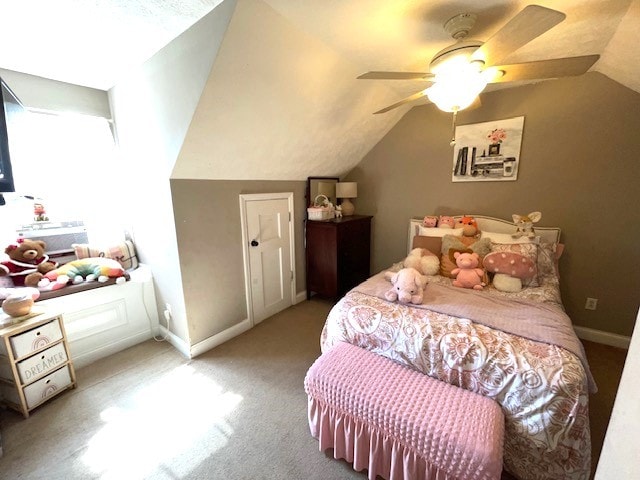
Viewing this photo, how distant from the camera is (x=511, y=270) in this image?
200 centimetres

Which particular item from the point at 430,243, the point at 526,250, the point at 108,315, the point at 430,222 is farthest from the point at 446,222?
the point at 108,315

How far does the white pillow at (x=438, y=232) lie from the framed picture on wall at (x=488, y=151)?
648mm

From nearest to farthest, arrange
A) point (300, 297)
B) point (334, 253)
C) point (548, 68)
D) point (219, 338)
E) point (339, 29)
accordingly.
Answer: point (548, 68), point (339, 29), point (219, 338), point (334, 253), point (300, 297)

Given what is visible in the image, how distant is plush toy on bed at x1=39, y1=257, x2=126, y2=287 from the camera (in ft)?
7.16

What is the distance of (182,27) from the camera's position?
152 cm

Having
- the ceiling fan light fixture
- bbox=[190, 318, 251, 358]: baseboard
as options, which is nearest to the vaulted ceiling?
the ceiling fan light fixture

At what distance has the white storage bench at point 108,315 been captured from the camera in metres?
2.12

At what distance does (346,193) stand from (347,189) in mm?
52

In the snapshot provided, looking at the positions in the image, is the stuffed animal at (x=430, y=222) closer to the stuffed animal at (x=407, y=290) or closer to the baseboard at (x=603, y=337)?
the stuffed animal at (x=407, y=290)

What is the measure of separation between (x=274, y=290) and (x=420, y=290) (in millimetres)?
1713

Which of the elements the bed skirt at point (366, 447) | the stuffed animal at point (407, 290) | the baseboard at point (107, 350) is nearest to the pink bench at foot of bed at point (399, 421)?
the bed skirt at point (366, 447)

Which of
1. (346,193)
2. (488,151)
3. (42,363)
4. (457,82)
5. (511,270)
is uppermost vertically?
(457,82)

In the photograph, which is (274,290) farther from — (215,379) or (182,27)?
(182,27)

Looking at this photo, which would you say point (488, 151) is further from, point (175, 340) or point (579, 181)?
point (175, 340)
